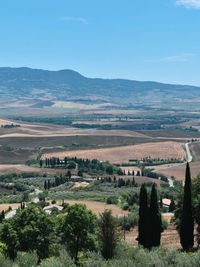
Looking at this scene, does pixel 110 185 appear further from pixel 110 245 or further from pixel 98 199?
pixel 110 245

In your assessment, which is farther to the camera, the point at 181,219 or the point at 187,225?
the point at 181,219

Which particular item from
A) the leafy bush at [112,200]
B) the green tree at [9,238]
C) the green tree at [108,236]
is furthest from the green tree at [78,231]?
the leafy bush at [112,200]

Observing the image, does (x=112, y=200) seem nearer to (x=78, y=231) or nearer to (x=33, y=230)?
(x=78, y=231)

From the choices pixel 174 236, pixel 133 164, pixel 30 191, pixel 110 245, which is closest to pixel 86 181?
pixel 30 191

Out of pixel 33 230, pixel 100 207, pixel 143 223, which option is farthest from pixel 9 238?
pixel 100 207

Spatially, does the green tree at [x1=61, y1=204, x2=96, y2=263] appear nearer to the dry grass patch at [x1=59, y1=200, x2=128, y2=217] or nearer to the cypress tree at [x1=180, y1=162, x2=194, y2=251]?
the cypress tree at [x1=180, y1=162, x2=194, y2=251]

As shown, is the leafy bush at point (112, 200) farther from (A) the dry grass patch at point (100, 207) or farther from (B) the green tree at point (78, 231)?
(B) the green tree at point (78, 231)
